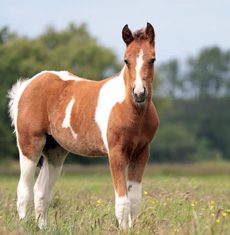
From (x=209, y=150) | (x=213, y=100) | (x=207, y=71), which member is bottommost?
(x=209, y=150)

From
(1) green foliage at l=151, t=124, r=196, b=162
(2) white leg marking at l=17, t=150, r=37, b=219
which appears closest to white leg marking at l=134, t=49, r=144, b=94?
(2) white leg marking at l=17, t=150, r=37, b=219

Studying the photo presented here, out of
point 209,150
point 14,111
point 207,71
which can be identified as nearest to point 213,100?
point 207,71

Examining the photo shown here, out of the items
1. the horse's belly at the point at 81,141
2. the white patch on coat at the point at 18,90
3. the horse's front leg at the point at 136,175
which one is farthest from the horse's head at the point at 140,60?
the white patch on coat at the point at 18,90

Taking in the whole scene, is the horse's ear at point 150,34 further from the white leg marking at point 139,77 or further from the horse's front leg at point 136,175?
the horse's front leg at point 136,175

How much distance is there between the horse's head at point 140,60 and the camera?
18.2 feet

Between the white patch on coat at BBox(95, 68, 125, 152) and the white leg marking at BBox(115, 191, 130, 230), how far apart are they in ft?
2.35

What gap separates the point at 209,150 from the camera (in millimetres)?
56750

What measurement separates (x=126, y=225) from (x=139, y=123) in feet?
4.14

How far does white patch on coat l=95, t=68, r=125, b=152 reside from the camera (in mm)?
6262

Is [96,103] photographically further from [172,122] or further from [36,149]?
[172,122]

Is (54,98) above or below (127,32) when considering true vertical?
below

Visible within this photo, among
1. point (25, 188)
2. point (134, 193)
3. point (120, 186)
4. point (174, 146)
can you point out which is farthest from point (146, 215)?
point (174, 146)

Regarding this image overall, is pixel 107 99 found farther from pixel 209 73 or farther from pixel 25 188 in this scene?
pixel 209 73

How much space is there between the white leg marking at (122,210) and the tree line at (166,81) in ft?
86.1
